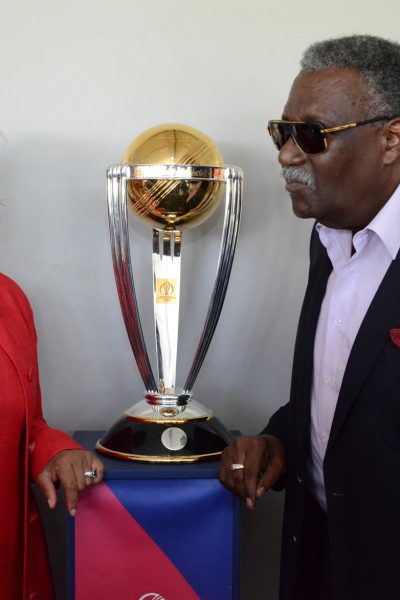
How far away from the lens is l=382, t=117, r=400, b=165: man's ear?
4.50 feet

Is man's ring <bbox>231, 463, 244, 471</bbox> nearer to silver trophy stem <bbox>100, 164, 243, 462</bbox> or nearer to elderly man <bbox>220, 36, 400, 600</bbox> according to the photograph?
elderly man <bbox>220, 36, 400, 600</bbox>

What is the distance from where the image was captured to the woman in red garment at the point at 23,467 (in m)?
1.51

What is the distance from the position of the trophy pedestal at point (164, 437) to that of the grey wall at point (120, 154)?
0.38 m

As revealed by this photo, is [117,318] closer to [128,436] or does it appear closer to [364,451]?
[128,436]

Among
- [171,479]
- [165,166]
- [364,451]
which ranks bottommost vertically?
[171,479]

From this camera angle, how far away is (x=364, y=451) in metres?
1.33

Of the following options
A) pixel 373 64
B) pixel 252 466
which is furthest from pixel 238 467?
pixel 373 64

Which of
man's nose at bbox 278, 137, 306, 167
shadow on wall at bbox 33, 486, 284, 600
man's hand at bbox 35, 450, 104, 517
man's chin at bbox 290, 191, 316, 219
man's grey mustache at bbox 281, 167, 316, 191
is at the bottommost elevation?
Answer: shadow on wall at bbox 33, 486, 284, 600

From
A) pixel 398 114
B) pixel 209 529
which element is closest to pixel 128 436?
pixel 209 529

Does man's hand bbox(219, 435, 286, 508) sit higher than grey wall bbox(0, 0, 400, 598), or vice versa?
grey wall bbox(0, 0, 400, 598)

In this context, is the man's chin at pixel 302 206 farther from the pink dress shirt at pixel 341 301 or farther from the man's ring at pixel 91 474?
the man's ring at pixel 91 474

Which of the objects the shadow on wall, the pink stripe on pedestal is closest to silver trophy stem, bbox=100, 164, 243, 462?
the pink stripe on pedestal

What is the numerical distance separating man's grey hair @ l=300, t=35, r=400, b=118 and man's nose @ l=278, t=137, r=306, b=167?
0.12m

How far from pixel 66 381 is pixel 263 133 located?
74 cm
